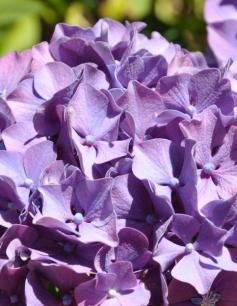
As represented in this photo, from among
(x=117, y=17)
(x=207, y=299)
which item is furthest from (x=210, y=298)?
(x=117, y=17)

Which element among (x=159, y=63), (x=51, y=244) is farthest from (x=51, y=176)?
(x=159, y=63)

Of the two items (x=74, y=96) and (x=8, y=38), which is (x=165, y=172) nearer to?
(x=74, y=96)

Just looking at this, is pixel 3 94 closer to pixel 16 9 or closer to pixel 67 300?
pixel 67 300

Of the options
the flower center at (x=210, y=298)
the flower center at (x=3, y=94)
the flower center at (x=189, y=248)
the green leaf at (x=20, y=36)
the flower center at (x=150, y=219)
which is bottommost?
the green leaf at (x=20, y=36)

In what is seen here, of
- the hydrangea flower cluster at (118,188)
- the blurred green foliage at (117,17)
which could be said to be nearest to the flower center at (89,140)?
the hydrangea flower cluster at (118,188)

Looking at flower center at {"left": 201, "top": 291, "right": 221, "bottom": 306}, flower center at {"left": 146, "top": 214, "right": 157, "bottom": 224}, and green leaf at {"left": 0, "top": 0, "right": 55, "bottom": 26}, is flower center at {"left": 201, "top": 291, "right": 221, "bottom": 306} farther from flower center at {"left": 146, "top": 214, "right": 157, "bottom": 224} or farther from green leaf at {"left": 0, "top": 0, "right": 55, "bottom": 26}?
green leaf at {"left": 0, "top": 0, "right": 55, "bottom": 26}

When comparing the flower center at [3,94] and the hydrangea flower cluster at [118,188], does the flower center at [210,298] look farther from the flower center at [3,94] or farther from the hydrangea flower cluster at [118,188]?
the flower center at [3,94]

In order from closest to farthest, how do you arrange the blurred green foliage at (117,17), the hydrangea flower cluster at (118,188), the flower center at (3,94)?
the hydrangea flower cluster at (118,188), the flower center at (3,94), the blurred green foliage at (117,17)
